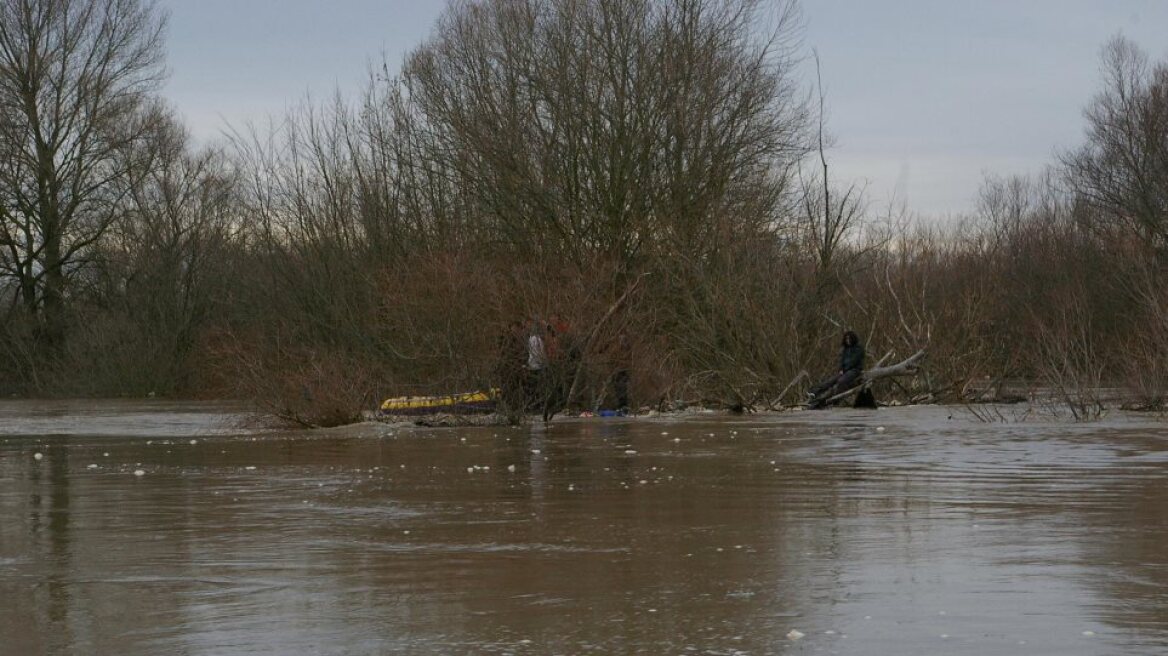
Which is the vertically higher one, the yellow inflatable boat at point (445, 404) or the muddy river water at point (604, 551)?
the yellow inflatable boat at point (445, 404)

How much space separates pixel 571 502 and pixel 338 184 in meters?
29.1

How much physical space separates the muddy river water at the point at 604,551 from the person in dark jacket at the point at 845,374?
364 inches

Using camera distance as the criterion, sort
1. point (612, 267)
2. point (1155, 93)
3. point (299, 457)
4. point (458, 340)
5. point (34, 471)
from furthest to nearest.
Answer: point (1155, 93)
point (612, 267)
point (458, 340)
point (299, 457)
point (34, 471)

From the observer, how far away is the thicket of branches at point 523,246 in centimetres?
2834

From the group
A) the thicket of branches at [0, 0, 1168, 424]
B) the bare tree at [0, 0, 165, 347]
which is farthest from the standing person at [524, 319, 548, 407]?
the bare tree at [0, 0, 165, 347]

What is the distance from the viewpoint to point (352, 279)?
38781mm

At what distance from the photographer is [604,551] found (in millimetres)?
10203

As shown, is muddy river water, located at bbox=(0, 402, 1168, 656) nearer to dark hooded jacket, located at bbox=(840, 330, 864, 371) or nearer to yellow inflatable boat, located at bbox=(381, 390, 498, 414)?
yellow inflatable boat, located at bbox=(381, 390, 498, 414)

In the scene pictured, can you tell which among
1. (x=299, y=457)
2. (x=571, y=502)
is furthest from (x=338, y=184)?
(x=571, y=502)

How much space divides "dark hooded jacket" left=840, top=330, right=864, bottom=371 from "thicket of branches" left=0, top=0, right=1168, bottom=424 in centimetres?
140

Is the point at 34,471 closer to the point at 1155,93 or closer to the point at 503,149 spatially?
the point at 503,149

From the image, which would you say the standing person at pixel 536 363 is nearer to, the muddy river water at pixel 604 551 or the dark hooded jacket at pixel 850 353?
the dark hooded jacket at pixel 850 353

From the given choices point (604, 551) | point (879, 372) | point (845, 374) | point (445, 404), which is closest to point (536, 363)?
→ point (445, 404)

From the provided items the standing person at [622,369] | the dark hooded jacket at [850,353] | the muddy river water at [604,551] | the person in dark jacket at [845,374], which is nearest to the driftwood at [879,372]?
the person in dark jacket at [845,374]
